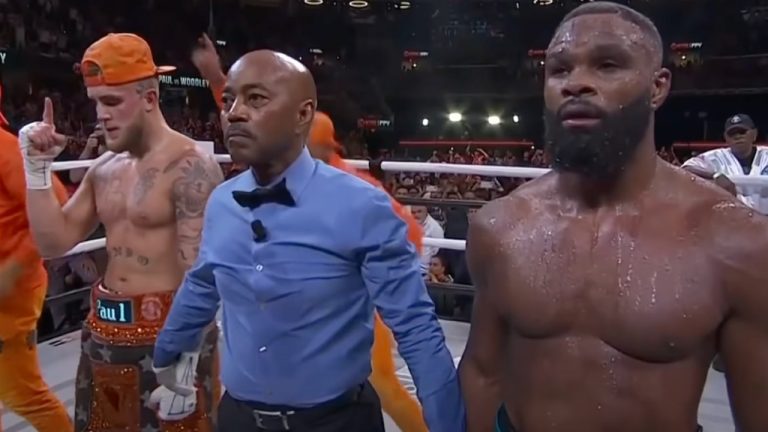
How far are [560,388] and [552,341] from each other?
0.07 m

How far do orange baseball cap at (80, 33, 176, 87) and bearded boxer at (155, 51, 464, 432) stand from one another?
2.06 ft

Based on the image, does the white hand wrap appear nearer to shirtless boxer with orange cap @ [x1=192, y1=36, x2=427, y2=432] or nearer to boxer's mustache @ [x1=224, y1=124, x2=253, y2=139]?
shirtless boxer with orange cap @ [x1=192, y1=36, x2=427, y2=432]

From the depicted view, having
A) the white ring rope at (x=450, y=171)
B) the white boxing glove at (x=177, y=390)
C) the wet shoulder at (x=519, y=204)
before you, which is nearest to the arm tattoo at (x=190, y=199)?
the white boxing glove at (x=177, y=390)

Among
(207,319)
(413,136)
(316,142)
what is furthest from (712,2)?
(207,319)

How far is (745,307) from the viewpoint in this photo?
119 cm

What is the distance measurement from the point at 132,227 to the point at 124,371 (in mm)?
367

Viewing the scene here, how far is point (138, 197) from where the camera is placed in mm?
2152

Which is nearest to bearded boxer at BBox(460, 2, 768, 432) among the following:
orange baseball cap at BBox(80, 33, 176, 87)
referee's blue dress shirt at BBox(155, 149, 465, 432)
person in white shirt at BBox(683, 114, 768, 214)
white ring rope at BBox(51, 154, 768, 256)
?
referee's blue dress shirt at BBox(155, 149, 465, 432)

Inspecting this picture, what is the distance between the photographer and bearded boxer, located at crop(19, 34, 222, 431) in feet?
6.90

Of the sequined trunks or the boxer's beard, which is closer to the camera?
the boxer's beard

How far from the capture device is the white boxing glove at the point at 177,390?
6.18 ft

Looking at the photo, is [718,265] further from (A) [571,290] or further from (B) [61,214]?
(B) [61,214]

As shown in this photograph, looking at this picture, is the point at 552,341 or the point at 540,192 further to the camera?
the point at 540,192

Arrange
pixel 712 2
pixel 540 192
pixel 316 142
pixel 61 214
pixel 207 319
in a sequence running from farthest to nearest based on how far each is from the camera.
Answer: pixel 712 2 < pixel 316 142 < pixel 61 214 < pixel 207 319 < pixel 540 192
